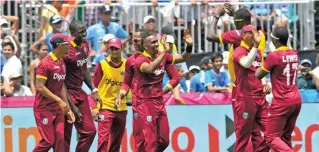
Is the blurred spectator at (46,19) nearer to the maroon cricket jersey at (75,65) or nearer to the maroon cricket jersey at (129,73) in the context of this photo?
the maroon cricket jersey at (75,65)

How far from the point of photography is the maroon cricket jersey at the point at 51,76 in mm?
17406

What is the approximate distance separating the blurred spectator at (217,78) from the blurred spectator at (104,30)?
184 cm

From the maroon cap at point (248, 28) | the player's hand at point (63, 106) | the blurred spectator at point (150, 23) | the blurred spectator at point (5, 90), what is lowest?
the blurred spectator at point (5, 90)

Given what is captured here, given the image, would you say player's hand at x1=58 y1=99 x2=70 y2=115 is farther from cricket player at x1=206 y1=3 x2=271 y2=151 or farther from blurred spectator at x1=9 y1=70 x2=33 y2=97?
blurred spectator at x1=9 y1=70 x2=33 y2=97

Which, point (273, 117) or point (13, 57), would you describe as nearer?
point (273, 117)

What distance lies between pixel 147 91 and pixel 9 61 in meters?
4.59

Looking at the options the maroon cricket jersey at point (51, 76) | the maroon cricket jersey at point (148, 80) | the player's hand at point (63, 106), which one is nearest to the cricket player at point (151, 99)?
the maroon cricket jersey at point (148, 80)

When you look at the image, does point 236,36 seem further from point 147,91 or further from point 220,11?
point 147,91

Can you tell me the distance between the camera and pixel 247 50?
704 inches

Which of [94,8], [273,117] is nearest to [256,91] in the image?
[273,117]

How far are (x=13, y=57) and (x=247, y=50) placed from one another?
5788 mm

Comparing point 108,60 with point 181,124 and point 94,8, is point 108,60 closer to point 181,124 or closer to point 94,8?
point 181,124

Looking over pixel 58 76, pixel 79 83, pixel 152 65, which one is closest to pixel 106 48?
pixel 79 83

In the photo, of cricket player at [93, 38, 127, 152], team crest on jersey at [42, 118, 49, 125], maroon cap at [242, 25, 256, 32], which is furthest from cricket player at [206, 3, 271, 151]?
team crest on jersey at [42, 118, 49, 125]
